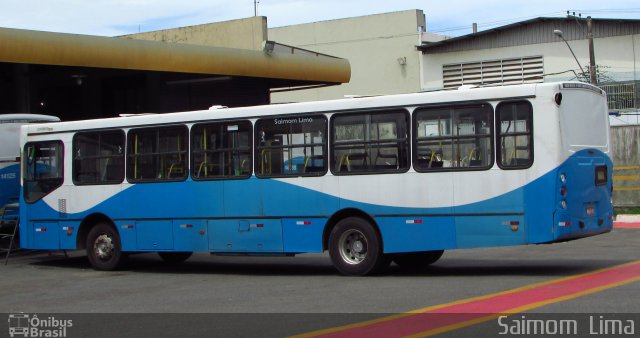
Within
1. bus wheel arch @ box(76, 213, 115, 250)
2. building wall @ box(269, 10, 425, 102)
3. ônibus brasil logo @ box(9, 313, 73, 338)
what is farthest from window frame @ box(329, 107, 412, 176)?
building wall @ box(269, 10, 425, 102)

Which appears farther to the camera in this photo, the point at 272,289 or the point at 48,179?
the point at 48,179

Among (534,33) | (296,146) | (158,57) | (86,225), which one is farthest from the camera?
(534,33)

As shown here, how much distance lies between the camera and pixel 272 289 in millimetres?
13250

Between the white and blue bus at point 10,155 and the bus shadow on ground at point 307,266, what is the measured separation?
1573 millimetres

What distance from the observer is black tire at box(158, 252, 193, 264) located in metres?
18.6

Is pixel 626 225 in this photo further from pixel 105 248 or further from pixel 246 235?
pixel 105 248

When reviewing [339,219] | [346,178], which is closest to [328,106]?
[346,178]

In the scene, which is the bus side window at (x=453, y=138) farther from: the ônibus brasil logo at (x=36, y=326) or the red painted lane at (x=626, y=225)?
the red painted lane at (x=626, y=225)

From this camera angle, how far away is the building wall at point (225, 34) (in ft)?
142

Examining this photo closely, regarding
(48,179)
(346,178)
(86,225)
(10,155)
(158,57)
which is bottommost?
(86,225)

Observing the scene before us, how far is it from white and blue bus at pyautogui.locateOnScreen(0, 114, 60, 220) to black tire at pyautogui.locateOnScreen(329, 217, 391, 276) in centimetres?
936

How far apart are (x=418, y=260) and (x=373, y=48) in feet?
142

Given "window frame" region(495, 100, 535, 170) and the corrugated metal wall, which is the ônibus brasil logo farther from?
the corrugated metal wall

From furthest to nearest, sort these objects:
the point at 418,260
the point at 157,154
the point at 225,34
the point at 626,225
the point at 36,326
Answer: the point at 225,34 < the point at 626,225 < the point at 157,154 < the point at 418,260 < the point at 36,326
